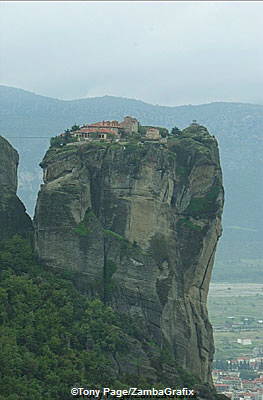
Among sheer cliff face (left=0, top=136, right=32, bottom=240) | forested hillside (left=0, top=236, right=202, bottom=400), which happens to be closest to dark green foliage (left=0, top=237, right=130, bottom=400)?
forested hillside (left=0, top=236, right=202, bottom=400)

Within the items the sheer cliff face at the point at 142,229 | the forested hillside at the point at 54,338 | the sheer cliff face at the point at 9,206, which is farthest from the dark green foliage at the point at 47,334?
the sheer cliff face at the point at 9,206

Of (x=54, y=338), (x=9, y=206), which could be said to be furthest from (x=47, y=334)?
(x=9, y=206)

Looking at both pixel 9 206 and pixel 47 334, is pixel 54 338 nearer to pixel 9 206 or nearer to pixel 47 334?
pixel 47 334

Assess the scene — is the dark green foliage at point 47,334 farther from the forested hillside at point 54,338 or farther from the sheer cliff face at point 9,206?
the sheer cliff face at point 9,206

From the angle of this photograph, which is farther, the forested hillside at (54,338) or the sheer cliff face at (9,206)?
the sheer cliff face at (9,206)

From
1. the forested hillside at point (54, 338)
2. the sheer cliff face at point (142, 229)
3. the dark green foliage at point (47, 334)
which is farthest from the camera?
the sheer cliff face at point (142, 229)
